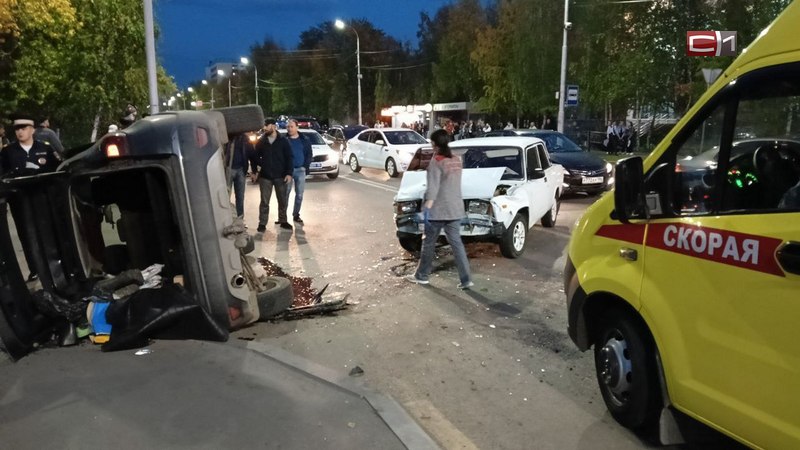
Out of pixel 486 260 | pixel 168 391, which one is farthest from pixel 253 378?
pixel 486 260

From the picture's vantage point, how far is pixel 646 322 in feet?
12.1

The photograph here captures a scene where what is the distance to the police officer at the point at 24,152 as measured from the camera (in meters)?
7.55

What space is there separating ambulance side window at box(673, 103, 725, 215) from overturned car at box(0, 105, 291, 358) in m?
3.36

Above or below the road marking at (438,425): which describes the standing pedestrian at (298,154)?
above

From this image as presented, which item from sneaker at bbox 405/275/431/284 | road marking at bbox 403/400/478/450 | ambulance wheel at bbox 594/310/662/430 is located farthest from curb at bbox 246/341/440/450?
sneaker at bbox 405/275/431/284

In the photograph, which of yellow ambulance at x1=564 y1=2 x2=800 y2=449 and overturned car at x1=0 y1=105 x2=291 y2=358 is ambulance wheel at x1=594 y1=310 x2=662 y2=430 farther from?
overturned car at x1=0 y1=105 x2=291 y2=358

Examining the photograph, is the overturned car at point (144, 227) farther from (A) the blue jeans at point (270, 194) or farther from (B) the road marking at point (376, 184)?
(B) the road marking at point (376, 184)

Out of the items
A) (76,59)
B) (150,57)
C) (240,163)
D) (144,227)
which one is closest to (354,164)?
(76,59)

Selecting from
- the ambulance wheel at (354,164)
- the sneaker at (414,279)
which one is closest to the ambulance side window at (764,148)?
the sneaker at (414,279)

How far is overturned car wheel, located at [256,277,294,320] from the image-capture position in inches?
233

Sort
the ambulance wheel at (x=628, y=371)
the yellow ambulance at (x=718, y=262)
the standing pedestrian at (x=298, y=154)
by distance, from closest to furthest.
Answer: the yellow ambulance at (x=718, y=262)
the ambulance wheel at (x=628, y=371)
the standing pedestrian at (x=298, y=154)

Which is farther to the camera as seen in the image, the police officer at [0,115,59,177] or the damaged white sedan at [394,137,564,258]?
the damaged white sedan at [394,137,564,258]

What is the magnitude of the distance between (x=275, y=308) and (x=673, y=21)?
22931 millimetres

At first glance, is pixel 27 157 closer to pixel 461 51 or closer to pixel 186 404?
pixel 186 404
